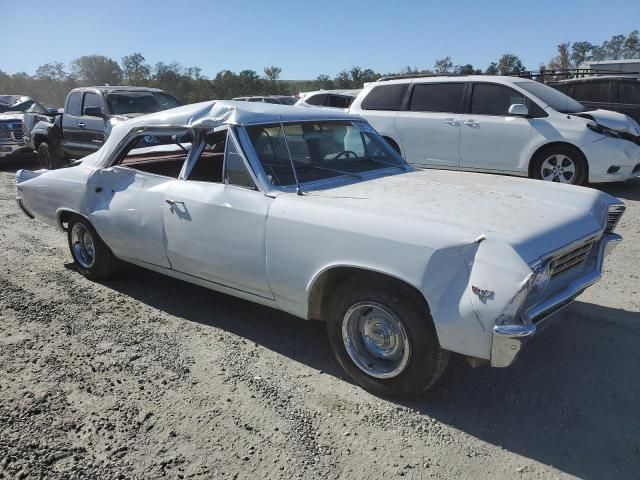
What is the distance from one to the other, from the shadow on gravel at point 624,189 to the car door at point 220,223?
6.92 m

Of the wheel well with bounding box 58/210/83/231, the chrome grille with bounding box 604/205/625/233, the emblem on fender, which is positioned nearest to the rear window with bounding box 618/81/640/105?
the chrome grille with bounding box 604/205/625/233

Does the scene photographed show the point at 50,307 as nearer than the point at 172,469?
No

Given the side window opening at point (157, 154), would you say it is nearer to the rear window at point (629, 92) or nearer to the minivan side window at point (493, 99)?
the minivan side window at point (493, 99)

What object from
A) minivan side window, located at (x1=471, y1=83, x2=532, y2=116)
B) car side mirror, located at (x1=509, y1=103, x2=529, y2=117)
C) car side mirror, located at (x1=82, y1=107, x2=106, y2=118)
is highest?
car side mirror, located at (x1=82, y1=107, x2=106, y2=118)

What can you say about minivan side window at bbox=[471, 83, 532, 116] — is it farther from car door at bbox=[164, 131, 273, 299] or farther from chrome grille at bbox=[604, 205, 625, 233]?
car door at bbox=[164, 131, 273, 299]

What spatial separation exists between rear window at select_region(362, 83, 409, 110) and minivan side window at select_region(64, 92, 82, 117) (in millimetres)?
5784

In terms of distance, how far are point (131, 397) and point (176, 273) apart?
1170mm

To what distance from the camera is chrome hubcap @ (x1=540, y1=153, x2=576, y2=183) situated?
324 inches

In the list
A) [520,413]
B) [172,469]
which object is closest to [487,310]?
[520,413]

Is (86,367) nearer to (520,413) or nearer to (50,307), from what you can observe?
(50,307)

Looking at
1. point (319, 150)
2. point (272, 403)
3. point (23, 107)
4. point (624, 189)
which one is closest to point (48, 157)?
point (23, 107)

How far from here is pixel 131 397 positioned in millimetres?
3271

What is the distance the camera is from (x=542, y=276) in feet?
9.27

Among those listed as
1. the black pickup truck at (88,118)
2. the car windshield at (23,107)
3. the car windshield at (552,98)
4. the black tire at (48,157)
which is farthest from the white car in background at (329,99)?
the car windshield at (23,107)
